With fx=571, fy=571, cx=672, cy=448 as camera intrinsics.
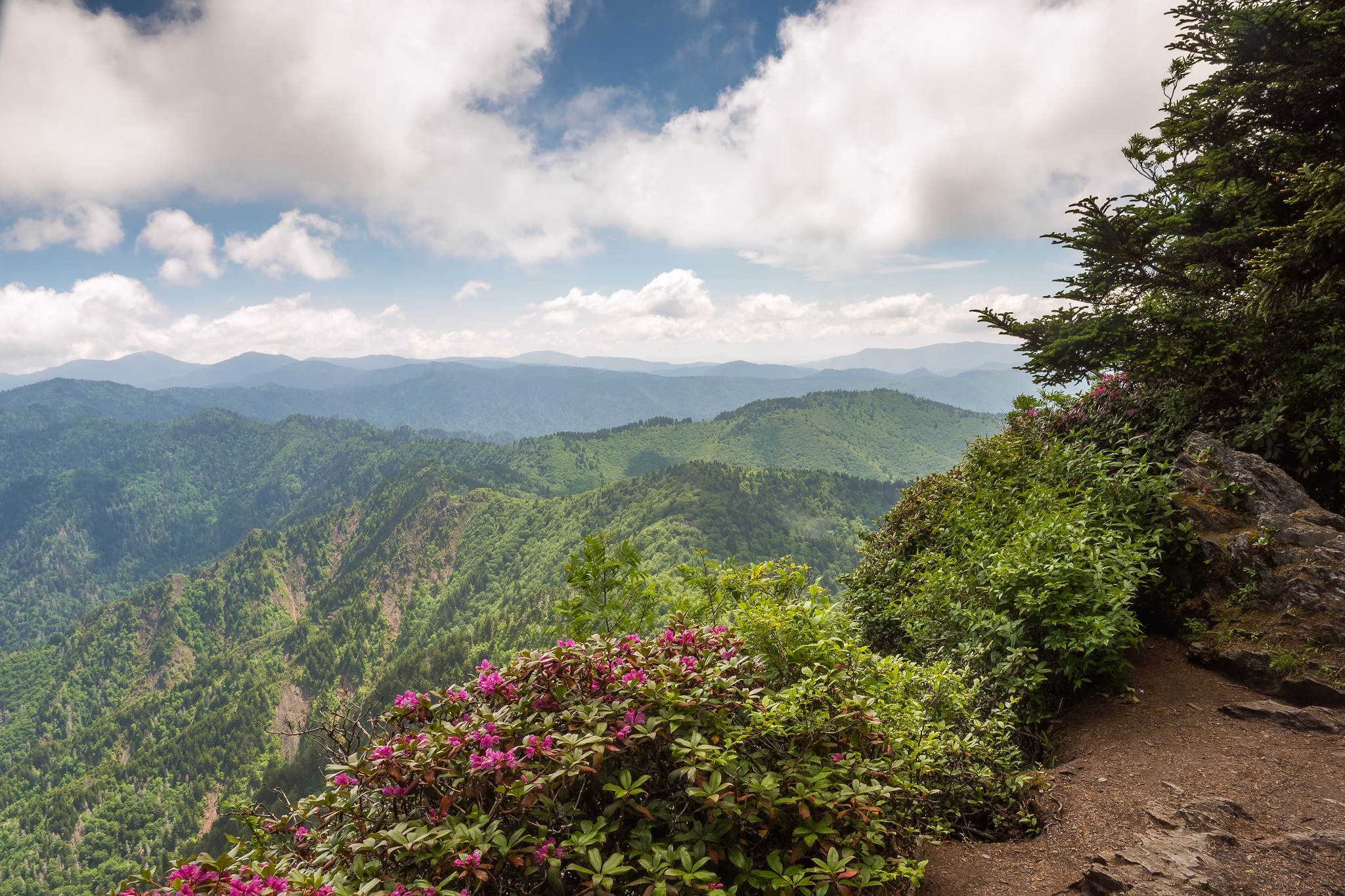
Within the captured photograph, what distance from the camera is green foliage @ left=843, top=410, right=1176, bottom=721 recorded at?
206 inches

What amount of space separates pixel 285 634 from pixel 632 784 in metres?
184

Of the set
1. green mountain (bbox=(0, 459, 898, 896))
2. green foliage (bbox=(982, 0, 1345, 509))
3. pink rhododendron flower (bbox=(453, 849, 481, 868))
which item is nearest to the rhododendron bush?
pink rhododendron flower (bbox=(453, 849, 481, 868))

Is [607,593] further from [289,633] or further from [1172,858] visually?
[289,633]

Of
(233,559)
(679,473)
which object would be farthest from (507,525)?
(233,559)

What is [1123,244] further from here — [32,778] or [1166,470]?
[32,778]

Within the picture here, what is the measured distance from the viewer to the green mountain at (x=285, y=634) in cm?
10538

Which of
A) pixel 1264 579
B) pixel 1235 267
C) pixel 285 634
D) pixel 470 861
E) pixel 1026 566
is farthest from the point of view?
pixel 285 634

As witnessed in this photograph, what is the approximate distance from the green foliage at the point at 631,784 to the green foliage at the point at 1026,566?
2.07 meters

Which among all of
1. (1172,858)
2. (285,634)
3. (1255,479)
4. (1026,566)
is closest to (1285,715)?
(1026,566)

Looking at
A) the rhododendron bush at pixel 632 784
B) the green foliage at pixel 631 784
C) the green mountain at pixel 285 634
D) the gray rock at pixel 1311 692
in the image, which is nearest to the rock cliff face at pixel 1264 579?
the gray rock at pixel 1311 692

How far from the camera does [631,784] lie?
3053 millimetres

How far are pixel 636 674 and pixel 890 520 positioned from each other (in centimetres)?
727

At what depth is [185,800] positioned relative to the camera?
106 metres

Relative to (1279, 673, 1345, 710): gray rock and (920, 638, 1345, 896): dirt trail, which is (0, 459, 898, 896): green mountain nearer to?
(920, 638, 1345, 896): dirt trail
